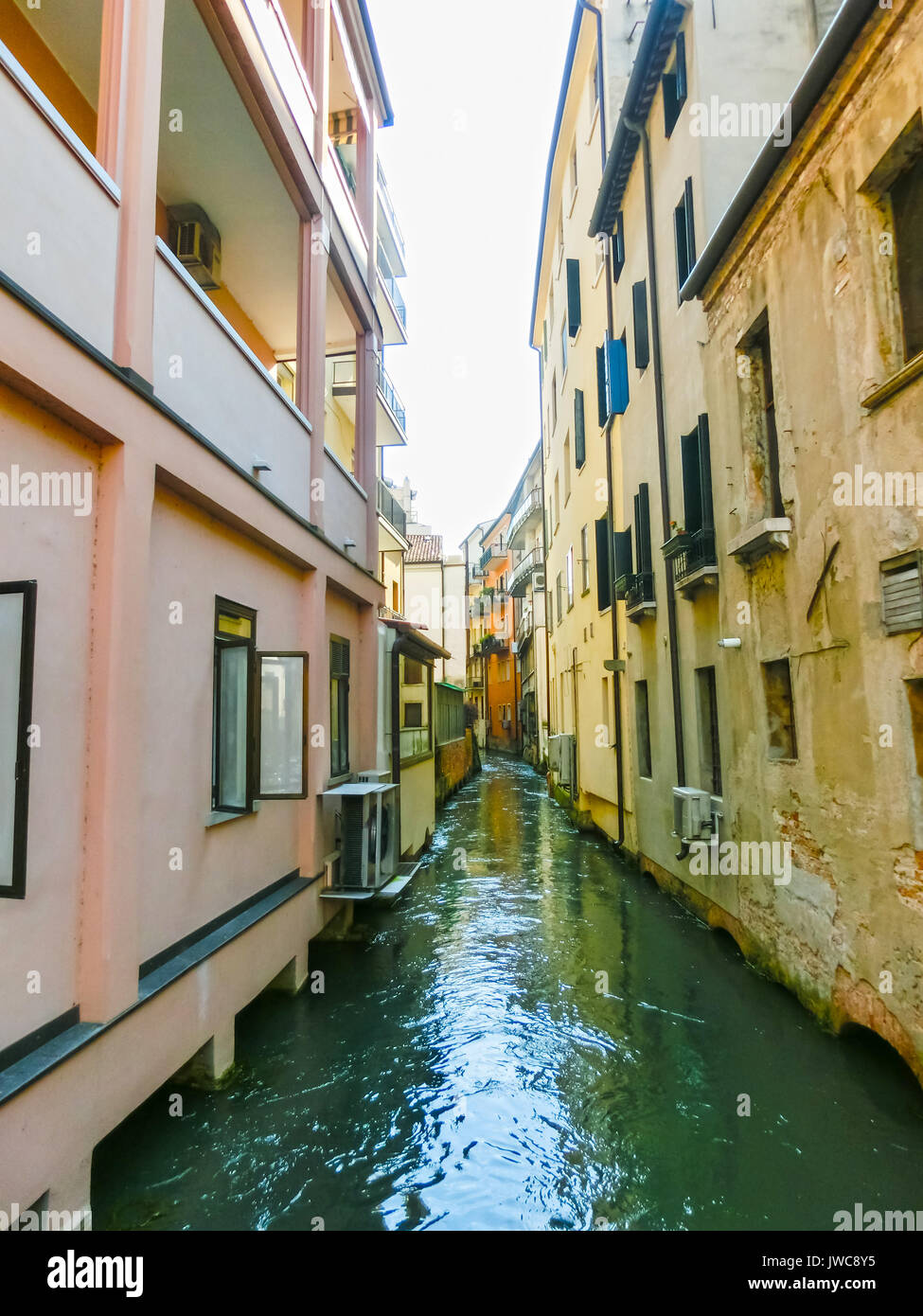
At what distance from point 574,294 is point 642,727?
11242 mm

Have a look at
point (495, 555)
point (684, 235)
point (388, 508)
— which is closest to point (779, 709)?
point (684, 235)

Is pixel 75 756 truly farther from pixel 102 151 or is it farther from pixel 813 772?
pixel 813 772

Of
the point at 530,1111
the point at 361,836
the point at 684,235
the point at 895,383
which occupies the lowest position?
the point at 530,1111

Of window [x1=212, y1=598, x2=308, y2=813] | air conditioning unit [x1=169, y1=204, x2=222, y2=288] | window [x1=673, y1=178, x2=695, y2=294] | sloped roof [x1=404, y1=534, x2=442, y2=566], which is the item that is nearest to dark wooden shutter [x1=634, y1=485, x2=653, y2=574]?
window [x1=673, y1=178, x2=695, y2=294]

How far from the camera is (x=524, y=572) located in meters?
34.6

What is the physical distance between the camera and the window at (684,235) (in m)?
8.73

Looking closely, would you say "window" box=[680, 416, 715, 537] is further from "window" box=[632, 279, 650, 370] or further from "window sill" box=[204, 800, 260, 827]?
"window sill" box=[204, 800, 260, 827]

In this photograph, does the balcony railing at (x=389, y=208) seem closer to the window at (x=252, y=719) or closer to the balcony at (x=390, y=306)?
the balcony at (x=390, y=306)

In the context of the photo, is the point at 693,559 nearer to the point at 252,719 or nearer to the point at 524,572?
the point at 252,719

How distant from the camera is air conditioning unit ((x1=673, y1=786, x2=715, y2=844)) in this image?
7926 mm

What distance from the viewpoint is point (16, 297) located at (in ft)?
10.1

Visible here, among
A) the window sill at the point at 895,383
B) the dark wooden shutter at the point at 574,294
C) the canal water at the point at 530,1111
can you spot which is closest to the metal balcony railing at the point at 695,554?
the window sill at the point at 895,383

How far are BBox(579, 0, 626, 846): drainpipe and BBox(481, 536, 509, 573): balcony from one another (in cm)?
3789
